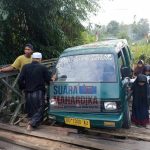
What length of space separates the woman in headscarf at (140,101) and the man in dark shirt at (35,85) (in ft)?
6.54

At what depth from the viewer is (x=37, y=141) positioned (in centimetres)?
700

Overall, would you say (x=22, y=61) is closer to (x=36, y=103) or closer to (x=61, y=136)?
(x=36, y=103)

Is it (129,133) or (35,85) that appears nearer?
(129,133)

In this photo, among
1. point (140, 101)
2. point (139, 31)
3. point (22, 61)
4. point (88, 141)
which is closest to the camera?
point (88, 141)

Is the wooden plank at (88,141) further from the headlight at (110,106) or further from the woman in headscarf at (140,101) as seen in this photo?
the woman in headscarf at (140,101)

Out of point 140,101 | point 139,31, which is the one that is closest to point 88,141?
point 140,101

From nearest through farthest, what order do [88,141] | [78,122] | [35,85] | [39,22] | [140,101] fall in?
[88,141]
[78,122]
[35,85]
[140,101]
[39,22]

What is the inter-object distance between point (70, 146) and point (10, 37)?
5705mm

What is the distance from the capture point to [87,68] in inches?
303

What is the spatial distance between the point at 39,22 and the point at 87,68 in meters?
4.56

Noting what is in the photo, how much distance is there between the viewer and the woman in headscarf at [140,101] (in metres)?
7.88

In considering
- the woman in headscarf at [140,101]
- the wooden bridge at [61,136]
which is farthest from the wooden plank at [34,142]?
the woman in headscarf at [140,101]

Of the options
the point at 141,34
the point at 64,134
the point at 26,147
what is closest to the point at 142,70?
the point at 64,134

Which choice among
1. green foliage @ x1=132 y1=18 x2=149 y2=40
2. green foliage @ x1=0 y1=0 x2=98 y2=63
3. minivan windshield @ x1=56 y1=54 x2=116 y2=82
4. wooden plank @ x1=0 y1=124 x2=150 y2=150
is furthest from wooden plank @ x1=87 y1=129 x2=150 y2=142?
green foliage @ x1=132 y1=18 x2=149 y2=40
